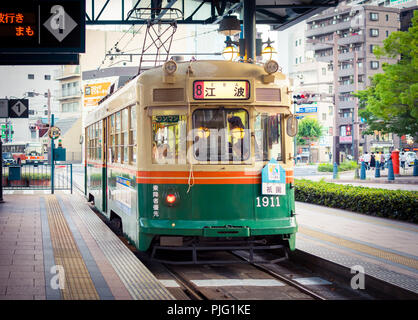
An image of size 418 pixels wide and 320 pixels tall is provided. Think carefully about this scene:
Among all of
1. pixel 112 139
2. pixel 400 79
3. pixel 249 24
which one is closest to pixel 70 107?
pixel 400 79

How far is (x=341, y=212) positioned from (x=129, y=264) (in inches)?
324

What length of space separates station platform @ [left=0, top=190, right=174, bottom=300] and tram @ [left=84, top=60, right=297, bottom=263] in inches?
34.2

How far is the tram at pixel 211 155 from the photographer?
24.8ft

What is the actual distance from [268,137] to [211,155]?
907 mm

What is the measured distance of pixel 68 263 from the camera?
731cm

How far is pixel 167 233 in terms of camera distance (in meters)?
7.49

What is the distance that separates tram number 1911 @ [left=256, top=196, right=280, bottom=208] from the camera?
7.68 m

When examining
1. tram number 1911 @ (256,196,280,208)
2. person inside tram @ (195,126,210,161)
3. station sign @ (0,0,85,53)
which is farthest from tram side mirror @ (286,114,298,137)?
station sign @ (0,0,85,53)

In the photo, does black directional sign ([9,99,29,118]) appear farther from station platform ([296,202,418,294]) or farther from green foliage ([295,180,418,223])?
green foliage ([295,180,418,223])

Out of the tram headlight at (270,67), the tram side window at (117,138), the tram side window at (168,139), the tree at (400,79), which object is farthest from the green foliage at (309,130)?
the tram side window at (168,139)

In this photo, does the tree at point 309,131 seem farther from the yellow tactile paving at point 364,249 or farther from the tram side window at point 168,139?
the tram side window at point 168,139

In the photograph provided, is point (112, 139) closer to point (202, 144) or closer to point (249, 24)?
point (202, 144)

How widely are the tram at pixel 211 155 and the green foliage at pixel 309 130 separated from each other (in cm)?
6374
